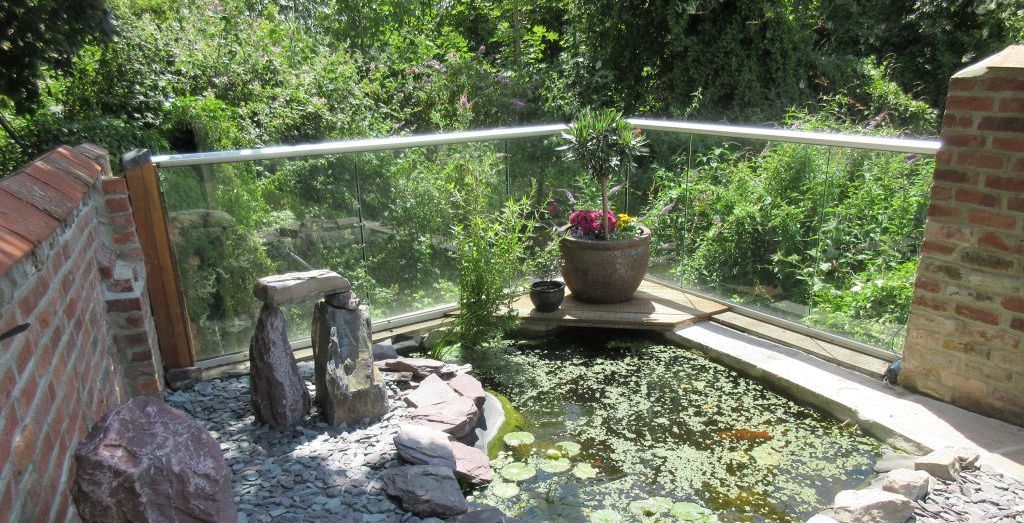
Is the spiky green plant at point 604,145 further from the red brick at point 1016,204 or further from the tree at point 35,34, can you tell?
the tree at point 35,34

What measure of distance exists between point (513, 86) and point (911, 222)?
18.5 ft

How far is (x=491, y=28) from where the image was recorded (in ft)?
36.5

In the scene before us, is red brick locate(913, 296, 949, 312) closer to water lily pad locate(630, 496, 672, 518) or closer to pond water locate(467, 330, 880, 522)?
pond water locate(467, 330, 880, 522)

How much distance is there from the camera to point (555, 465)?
349cm

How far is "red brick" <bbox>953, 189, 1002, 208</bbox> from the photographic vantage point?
11.1 ft

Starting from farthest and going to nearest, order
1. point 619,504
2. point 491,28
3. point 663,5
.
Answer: point 491,28
point 663,5
point 619,504

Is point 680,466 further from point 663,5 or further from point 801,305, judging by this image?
point 663,5

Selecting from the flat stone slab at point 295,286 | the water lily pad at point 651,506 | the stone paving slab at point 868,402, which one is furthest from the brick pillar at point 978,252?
the flat stone slab at point 295,286

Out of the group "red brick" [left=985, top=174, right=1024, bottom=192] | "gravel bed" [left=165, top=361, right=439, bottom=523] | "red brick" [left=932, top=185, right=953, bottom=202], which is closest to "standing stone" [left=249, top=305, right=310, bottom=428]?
"gravel bed" [left=165, top=361, right=439, bottom=523]

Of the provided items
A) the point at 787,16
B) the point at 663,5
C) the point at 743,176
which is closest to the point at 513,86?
the point at 663,5

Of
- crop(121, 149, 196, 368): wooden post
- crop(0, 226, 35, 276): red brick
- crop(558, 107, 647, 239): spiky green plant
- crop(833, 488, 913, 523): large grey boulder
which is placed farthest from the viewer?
crop(558, 107, 647, 239): spiky green plant

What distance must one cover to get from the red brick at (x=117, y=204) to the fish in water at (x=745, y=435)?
3.28 meters

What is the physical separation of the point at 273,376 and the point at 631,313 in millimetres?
2680

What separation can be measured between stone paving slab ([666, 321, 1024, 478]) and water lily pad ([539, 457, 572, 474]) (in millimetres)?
1553
